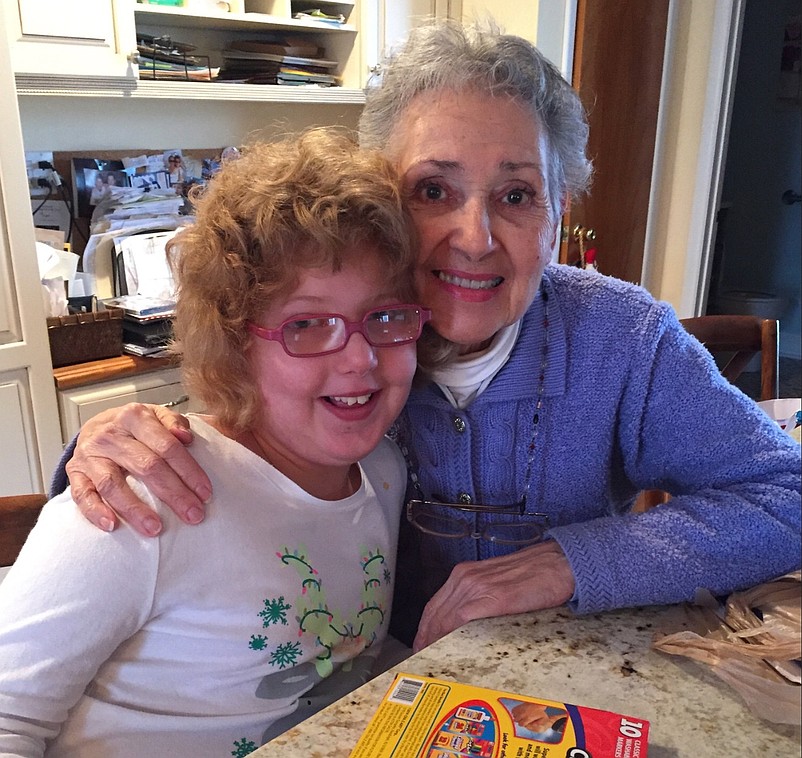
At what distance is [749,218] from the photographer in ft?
16.8

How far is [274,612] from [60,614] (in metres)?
0.23

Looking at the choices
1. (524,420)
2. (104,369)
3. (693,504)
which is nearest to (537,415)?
(524,420)

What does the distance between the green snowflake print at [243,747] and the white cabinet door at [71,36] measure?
1.76m

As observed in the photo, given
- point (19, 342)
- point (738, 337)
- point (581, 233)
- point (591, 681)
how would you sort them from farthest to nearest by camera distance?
point (581, 233)
point (19, 342)
point (738, 337)
point (591, 681)

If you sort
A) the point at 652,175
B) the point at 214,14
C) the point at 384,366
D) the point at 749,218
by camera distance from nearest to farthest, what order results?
the point at 384,366, the point at 214,14, the point at 652,175, the point at 749,218

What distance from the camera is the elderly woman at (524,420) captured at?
2.77 ft

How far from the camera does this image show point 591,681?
2.32 feet

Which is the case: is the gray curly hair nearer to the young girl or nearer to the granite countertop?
the young girl

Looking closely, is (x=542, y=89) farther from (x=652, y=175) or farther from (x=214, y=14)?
(x=652, y=175)

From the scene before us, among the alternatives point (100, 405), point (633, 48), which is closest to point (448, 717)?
point (100, 405)

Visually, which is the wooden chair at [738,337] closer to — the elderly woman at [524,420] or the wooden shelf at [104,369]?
the elderly woman at [524,420]

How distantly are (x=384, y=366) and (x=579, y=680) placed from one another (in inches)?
16.9

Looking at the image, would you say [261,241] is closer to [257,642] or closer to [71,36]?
[257,642]

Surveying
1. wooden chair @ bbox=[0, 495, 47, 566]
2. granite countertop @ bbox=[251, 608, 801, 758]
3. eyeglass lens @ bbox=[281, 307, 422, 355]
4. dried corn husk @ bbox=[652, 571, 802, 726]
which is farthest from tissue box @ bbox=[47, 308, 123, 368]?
dried corn husk @ bbox=[652, 571, 802, 726]
